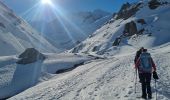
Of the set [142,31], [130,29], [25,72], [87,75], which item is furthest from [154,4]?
[87,75]

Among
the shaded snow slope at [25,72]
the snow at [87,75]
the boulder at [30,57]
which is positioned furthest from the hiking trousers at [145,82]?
the boulder at [30,57]

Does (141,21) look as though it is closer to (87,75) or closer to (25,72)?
(25,72)

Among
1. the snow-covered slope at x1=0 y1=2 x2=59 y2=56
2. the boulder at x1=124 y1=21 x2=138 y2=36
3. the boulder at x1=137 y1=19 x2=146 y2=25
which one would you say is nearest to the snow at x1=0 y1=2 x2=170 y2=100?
the boulder at x1=124 y1=21 x2=138 y2=36

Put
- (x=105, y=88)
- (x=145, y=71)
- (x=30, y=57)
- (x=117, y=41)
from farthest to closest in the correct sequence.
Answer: (x=117, y=41) < (x=30, y=57) < (x=105, y=88) < (x=145, y=71)

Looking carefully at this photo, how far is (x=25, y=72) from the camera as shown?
1672 inches

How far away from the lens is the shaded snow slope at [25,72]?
3719 cm

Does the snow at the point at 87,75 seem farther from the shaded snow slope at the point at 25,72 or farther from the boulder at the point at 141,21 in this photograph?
the boulder at the point at 141,21

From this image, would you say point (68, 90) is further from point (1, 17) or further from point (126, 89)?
point (1, 17)

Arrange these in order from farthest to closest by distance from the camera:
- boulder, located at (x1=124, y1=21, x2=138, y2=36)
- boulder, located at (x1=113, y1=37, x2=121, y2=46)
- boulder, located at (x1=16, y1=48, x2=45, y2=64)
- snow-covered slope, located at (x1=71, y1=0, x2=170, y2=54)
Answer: boulder, located at (x1=124, y1=21, x2=138, y2=36), boulder, located at (x1=113, y1=37, x2=121, y2=46), snow-covered slope, located at (x1=71, y1=0, x2=170, y2=54), boulder, located at (x1=16, y1=48, x2=45, y2=64)

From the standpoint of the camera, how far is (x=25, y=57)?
156ft

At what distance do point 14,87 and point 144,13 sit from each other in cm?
6347

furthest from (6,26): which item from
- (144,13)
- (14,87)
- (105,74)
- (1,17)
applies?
(105,74)

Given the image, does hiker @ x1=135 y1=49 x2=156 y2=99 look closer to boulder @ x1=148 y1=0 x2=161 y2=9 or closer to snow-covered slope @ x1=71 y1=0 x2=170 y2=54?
snow-covered slope @ x1=71 y1=0 x2=170 y2=54

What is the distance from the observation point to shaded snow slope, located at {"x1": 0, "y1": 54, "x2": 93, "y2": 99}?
37188mm
